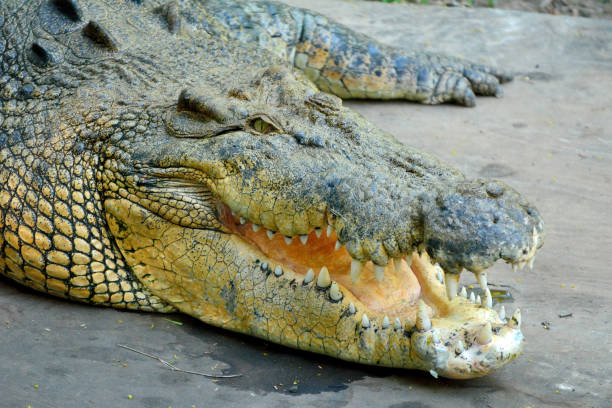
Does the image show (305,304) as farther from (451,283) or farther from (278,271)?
(451,283)

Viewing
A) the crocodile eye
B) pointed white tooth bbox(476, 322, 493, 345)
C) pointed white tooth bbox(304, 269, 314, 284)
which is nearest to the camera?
pointed white tooth bbox(476, 322, 493, 345)

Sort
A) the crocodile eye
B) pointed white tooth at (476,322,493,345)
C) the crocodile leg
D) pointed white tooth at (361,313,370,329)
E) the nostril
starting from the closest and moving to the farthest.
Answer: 1. the nostril
2. pointed white tooth at (476,322,493,345)
3. pointed white tooth at (361,313,370,329)
4. the crocodile eye
5. the crocodile leg

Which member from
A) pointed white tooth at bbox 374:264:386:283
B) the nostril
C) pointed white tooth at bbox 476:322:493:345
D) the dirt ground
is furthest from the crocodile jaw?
the dirt ground

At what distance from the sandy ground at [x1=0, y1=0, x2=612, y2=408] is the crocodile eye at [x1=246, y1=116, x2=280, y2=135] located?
3.15 ft

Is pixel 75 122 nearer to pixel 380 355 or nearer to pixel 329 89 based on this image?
pixel 380 355

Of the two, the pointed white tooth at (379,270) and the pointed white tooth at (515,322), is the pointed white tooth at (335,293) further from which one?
the pointed white tooth at (515,322)

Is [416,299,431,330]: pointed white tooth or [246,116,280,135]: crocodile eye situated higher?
[246,116,280,135]: crocodile eye

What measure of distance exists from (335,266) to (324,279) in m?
0.16

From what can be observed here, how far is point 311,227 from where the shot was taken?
3.07 m

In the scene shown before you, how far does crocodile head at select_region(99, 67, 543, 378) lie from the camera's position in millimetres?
2820

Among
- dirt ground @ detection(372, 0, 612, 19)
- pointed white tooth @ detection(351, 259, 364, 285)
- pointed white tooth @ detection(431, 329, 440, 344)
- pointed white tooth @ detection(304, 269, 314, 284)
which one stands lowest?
pointed white tooth @ detection(431, 329, 440, 344)

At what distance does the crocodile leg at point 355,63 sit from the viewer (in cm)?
599

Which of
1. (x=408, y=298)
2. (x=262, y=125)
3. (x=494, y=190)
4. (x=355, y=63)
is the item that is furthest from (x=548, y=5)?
(x=494, y=190)

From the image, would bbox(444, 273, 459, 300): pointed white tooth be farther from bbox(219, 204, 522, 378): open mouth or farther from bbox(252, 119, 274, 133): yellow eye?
bbox(252, 119, 274, 133): yellow eye
